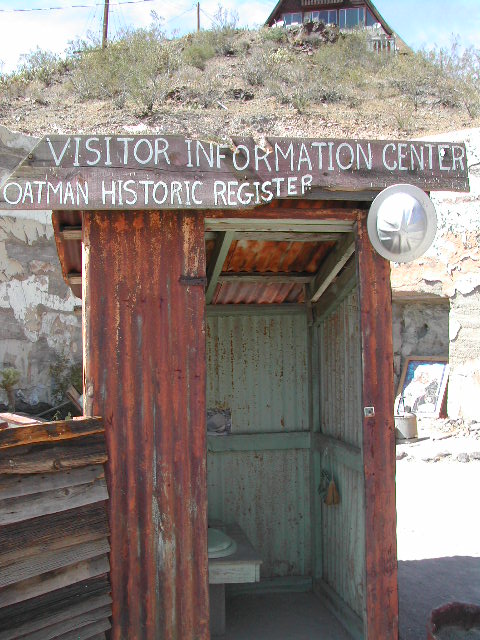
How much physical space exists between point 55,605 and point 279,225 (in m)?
2.50

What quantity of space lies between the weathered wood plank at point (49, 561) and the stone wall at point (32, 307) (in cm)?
709

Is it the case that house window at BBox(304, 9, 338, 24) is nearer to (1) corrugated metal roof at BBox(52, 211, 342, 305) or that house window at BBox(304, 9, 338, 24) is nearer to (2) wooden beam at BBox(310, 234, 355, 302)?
(1) corrugated metal roof at BBox(52, 211, 342, 305)

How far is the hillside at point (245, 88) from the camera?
17641 millimetres

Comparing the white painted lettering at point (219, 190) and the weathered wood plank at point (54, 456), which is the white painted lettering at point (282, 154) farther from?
the weathered wood plank at point (54, 456)

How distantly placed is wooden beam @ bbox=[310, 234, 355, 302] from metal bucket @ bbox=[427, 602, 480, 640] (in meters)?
2.35

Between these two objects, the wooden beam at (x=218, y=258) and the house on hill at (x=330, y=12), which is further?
the house on hill at (x=330, y=12)

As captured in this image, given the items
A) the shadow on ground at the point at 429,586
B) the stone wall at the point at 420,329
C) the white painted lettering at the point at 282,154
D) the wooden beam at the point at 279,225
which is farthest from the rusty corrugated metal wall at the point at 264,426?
the stone wall at the point at 420,329

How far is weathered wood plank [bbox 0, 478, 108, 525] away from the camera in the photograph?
10.5ft

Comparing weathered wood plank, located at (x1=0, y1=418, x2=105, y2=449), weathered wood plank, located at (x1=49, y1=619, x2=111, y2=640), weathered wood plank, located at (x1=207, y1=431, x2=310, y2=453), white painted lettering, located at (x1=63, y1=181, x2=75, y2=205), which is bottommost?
weathered wood plank, located at (x1=49, y1=619, x2=111, y2=640)

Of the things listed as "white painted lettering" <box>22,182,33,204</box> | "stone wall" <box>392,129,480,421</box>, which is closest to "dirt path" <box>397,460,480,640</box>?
"stone wall" <box>392,129,480,421</box>

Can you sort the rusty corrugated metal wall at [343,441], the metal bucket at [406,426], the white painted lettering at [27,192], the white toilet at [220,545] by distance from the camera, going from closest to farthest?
1. the white painted lettering at [27,192]
2. the rusty corrugated metal wall at [343,441]
3. the white toilet at [220,545]
4. the metal bucket at [406,426]

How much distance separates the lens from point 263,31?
25.6 m

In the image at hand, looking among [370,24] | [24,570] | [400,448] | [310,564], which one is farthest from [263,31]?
[24,570]

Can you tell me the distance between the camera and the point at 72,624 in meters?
3.40
